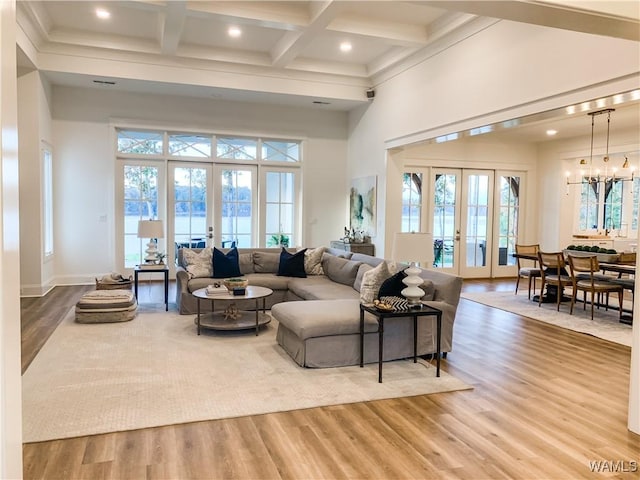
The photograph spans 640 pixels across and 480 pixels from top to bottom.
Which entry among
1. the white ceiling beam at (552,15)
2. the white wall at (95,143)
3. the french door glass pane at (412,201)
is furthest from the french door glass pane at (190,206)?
the white ceiling beam at (552,15)

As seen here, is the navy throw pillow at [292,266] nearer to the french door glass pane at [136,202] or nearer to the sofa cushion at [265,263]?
the sofa cushion at [265,263]

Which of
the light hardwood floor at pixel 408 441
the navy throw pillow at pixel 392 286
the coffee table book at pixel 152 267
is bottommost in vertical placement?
the light hardwood floor at pixel 408 441

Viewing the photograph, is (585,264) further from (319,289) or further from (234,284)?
(234,284)

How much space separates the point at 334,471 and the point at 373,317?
1.80m

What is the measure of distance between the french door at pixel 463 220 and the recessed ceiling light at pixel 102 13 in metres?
6.19

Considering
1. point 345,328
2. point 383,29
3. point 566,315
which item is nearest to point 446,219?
point 566,315

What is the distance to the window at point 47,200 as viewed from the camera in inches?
287

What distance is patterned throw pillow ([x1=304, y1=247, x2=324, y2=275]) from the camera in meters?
6.63

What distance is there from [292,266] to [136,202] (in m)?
3.71

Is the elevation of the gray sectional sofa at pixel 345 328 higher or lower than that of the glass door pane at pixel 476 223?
lower

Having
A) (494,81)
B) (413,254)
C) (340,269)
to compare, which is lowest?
(340,269)

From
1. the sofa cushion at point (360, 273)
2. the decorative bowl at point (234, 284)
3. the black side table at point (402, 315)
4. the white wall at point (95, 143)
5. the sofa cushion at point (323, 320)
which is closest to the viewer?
the black side table at point (402, 315)

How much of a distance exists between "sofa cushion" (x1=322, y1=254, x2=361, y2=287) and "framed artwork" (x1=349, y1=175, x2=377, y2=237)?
6.29 feet

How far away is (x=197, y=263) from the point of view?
6238 millimetres
